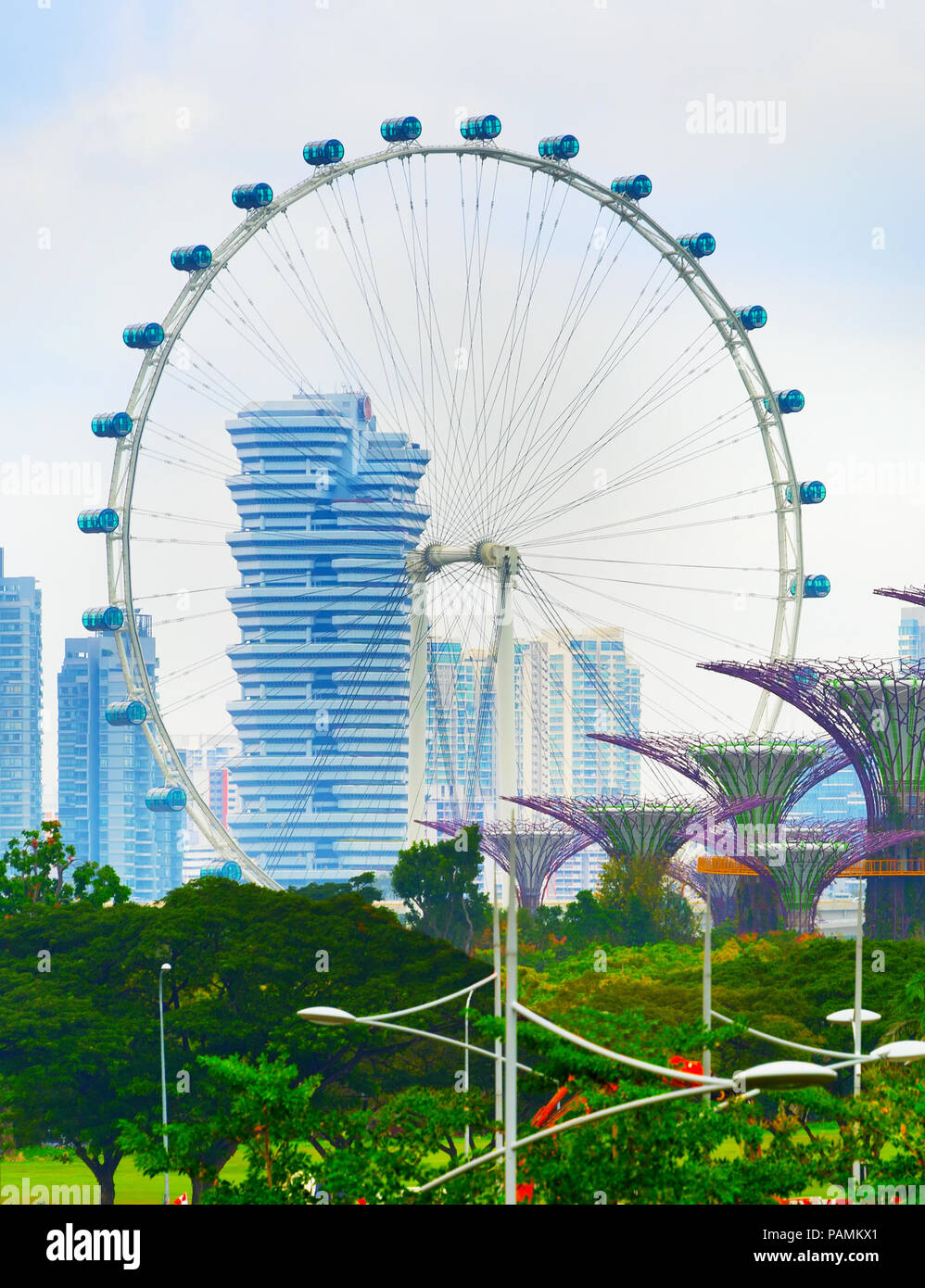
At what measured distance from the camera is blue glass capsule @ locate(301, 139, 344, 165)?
61125mm

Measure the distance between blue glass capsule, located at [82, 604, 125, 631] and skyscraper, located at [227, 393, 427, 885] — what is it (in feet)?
284

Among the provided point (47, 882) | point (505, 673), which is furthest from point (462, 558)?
point (47, 882)

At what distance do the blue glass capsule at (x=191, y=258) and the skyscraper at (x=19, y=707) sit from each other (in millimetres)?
127360

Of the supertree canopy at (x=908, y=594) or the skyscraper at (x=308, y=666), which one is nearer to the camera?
the supertree canopy at (x=908, y=594)

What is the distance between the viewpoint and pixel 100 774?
193875 mm

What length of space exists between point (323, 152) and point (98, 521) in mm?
13247

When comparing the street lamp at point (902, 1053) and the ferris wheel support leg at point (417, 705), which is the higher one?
the ferris wheel support leg at point (417, 705)

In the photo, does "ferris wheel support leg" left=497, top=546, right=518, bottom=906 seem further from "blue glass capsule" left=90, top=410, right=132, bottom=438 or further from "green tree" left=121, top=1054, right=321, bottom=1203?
"green tree" left=121, top=1054, right=321, bottom=1203

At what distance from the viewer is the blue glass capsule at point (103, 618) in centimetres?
5975

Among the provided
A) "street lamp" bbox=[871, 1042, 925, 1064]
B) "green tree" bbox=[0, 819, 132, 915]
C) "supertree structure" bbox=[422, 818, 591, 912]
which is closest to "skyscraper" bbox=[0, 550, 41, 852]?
"supertree structure" bbox=[422, 818, 591, 912]

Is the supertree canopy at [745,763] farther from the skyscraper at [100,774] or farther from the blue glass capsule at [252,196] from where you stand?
the skyscraper at [100,774]

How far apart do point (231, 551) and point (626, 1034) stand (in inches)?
4804

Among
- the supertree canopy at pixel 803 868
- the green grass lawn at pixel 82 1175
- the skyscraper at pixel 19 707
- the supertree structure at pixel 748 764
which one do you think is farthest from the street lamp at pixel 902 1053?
the skyscraper at pixel 19 707
